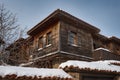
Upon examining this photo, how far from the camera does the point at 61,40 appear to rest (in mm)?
12914

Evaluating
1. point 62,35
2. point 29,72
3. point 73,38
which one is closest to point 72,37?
point 73,38

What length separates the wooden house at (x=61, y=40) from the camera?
1291 centimetres

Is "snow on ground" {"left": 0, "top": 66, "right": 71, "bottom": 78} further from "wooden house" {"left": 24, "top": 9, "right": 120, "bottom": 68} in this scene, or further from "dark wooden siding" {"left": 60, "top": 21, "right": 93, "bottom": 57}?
"dark wooden siding" {"left": 60, "top": 21, "right": 93, "bottom": 57}

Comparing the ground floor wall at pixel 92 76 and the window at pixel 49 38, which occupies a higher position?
the window at pixel 49 38

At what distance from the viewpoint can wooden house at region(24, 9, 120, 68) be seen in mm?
12906

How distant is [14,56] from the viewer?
9.66m

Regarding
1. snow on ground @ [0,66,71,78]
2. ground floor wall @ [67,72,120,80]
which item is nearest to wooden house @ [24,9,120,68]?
ground floor wall @ [67,72,120,80]

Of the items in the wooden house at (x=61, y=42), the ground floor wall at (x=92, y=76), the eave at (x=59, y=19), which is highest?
the eave at (x=59, y=19)

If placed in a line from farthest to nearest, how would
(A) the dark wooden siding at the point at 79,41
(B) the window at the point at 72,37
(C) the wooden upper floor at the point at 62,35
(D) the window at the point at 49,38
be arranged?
(D) the window at the point at 49,38 < (B) the window at the point at 72,37 < (A) the dark wooden siding at the point at 79,41 < (C) the wooden upper floor at the point at 62,35

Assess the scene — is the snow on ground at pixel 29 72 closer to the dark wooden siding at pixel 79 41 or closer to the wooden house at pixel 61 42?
the wooden house at pixel 61 42

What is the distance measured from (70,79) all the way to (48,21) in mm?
8730

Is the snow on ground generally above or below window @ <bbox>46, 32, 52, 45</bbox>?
below

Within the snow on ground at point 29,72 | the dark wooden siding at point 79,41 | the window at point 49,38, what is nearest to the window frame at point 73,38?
the dark wooden siding at point 79,41

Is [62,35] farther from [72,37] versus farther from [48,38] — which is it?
[48,38]
